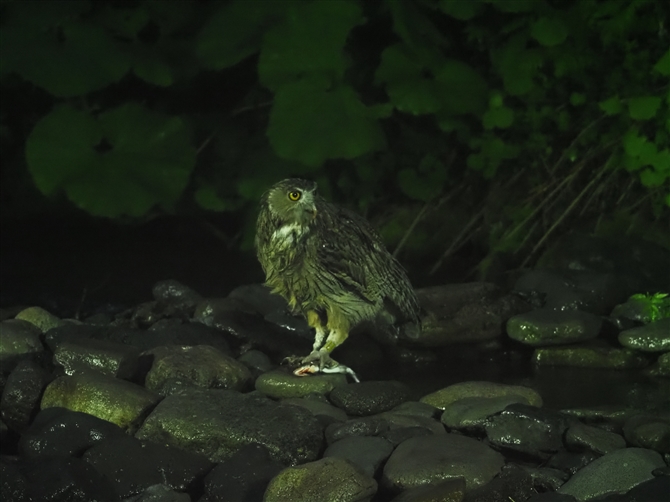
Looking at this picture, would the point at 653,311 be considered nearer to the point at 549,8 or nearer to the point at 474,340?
the point at 474,340

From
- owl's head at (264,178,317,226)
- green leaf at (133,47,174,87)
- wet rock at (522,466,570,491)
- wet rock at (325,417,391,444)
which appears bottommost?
wet rock at (522,466,570,491)

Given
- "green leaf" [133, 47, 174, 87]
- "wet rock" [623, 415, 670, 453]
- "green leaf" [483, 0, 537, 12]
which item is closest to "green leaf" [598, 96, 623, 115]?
"green leaf" [483, 0, 537, 12]

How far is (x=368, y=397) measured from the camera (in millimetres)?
4422

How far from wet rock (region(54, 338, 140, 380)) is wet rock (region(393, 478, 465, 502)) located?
183 centimetres

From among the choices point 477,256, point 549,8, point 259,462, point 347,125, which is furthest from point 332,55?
point 259,462

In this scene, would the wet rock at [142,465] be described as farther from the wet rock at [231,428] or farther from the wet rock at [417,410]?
the wet rock at [417,410]

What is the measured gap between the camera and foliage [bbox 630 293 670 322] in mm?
5426

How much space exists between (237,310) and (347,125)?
1.41 metres

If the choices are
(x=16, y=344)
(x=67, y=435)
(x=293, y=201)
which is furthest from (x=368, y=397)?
(x=16, y=344)

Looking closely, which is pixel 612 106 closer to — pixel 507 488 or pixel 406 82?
pixel 406 82

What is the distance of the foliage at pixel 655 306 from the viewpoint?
5426 mm

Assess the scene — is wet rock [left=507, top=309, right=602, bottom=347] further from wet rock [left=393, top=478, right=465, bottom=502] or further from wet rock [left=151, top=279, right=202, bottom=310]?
wet rock [left=393, top=478, right=465, bottom=502]

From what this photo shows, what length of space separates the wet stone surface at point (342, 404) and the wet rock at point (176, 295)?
13mm

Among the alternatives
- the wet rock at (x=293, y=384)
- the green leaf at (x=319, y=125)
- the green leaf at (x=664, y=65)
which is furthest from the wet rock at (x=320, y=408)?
the green leaf at (x=664, y=65)
